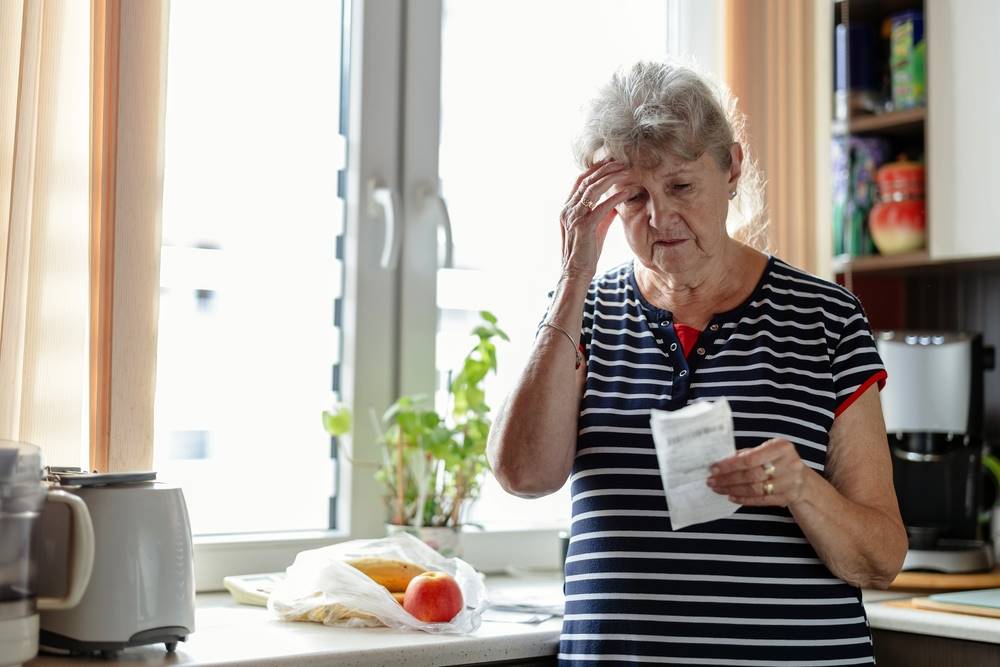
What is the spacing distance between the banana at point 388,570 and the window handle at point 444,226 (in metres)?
0.63

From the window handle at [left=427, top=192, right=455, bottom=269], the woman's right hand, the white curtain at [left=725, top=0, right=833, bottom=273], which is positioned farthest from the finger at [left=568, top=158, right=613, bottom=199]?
the white curtain at [left=725, top=0, right=833, bottom=273]

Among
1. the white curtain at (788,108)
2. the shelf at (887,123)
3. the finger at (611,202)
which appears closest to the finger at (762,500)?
the finger at (611,202)

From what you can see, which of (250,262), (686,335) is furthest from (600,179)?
(250,262)

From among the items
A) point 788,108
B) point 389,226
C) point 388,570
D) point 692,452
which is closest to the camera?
point 692,452

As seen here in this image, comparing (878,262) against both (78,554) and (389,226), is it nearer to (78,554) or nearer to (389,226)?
(389,226)

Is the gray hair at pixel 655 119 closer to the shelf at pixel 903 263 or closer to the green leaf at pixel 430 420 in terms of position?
the green leaf at pixel 430 420

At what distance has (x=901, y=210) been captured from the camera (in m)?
2.45

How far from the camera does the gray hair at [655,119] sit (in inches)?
57.2

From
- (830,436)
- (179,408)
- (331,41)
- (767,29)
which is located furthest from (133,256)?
(767,29)

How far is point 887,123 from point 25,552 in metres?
1.94

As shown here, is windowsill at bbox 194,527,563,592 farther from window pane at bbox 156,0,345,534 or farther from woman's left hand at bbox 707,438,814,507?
woman's left hand at bbox 707,438,814,507

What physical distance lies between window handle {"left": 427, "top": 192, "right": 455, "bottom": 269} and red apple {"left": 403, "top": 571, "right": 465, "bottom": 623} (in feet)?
2.35

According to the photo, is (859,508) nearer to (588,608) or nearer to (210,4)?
(588,608)

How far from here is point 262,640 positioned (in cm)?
145
